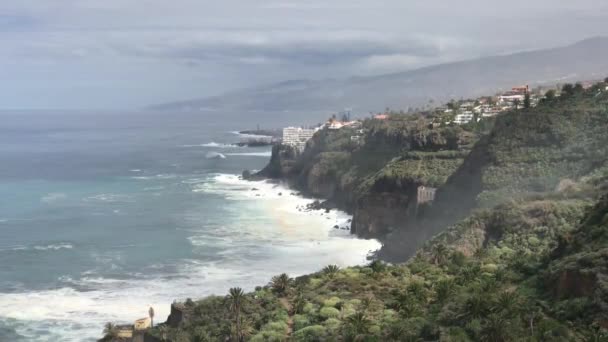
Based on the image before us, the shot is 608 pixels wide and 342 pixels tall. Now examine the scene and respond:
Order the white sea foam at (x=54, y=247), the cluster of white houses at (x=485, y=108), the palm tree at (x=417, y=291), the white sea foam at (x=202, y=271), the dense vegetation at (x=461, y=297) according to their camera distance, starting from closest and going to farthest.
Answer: the dense vegetation at (x=461, y=297), the palm tree at (x=417, y=291), the white sea foam at (x=202, y=271), the white sea foam at (x=54, y=247), the cluster of white houses at (x=485, y=108)

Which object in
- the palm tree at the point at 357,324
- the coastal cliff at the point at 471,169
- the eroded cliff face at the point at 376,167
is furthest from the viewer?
the eroded cliff face at the point at 376,167

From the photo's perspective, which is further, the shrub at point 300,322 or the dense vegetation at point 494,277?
the shrub at point 300,322

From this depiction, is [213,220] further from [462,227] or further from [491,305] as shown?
[491,305]

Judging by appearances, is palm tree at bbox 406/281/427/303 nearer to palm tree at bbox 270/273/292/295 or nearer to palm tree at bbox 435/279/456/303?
palm tree at bbox 435/279/456/303

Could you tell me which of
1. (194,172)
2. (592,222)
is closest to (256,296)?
(592,222)

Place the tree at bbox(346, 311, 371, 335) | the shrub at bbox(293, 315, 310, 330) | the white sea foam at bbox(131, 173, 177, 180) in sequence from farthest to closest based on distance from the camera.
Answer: the white sea foam at bbox(131, 173, 177, 180), the shrub at bbox(293, 315, 310, 330), the tree at bbox(346, 311, 371, 335)

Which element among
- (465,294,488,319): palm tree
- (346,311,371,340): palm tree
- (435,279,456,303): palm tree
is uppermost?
(465,294,488,319): palm tree

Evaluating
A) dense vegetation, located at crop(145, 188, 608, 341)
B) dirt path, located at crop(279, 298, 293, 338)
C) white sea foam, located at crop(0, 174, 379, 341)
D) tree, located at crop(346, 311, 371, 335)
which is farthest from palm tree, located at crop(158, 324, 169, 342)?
white sea foam, located at crop(0, 174, 379, 341)

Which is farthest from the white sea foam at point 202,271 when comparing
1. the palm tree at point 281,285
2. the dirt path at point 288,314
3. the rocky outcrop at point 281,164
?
the rocky outcrop at point 281,164

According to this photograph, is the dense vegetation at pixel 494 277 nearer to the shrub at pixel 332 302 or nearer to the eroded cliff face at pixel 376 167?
the shrub at pixel 332 302
